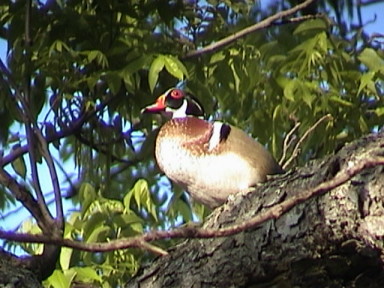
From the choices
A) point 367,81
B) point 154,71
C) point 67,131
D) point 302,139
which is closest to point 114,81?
point 154,71

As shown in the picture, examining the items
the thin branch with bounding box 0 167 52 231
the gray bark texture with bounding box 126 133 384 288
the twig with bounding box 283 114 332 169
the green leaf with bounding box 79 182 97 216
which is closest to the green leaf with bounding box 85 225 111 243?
the green leaf with bounding box 79 182 97 216

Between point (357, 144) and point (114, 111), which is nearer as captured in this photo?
point (357, 144)

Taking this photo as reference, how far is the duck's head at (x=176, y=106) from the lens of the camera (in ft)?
10.9

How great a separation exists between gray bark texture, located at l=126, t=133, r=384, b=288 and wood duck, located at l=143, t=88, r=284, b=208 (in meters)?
0.81

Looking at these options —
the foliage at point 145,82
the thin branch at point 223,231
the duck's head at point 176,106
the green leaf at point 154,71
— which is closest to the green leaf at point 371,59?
the foliage at point 145,82

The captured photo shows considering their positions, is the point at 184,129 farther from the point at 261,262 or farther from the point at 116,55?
the point at 261,262

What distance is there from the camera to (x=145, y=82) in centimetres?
358

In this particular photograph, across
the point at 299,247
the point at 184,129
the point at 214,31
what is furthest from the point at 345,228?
the point at 214,31

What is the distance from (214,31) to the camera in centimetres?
374

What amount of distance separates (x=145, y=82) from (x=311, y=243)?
5.70ft

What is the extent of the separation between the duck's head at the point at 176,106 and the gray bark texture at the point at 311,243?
4.24 feet

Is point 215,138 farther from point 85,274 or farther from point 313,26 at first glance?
point 313,26

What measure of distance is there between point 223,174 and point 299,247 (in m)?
1.02

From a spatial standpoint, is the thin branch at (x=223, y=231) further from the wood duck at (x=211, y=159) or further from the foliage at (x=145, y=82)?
the foliage at (x=145, y=82)
